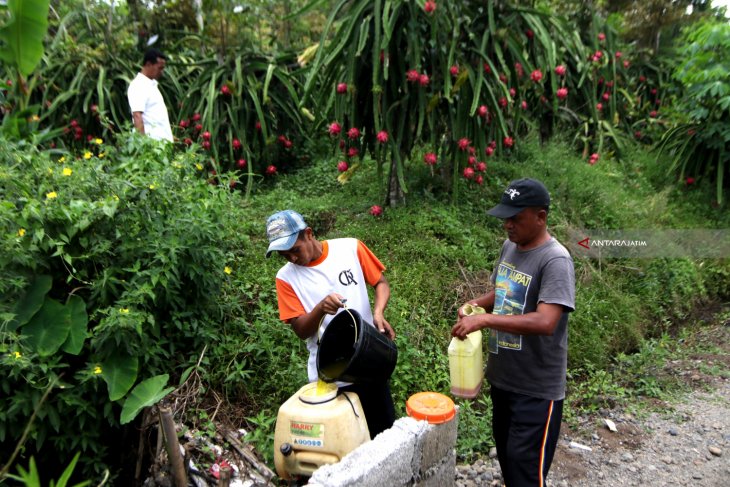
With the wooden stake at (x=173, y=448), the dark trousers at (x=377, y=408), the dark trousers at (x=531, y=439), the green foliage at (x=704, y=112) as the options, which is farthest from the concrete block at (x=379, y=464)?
the green foliage at (x=704, y=112)

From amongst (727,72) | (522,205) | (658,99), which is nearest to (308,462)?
(522,205)

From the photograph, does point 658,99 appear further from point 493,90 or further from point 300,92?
point 300,92

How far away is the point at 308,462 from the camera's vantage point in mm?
2166

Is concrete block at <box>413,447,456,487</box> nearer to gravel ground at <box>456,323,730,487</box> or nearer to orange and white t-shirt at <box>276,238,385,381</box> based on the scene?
gravel ground at <box>456,323,730,487</box>

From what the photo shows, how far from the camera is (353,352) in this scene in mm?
2357

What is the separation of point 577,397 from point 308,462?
263 centimetres

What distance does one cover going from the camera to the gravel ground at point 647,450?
322 cm

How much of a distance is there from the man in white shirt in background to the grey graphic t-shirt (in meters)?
3.36

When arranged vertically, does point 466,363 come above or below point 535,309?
below

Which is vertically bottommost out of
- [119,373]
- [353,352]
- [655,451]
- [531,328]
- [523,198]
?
[655,451]

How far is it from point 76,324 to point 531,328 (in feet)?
7.22

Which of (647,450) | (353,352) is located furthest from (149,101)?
(647,450)

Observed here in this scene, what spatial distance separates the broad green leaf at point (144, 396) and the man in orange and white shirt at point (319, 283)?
64 cm

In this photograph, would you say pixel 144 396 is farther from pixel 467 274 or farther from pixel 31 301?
pixel 467 274
